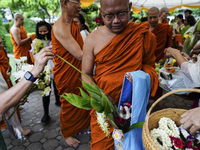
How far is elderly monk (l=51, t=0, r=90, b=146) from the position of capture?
6.23 ft

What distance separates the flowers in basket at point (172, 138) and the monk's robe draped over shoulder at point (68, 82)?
4.57ft

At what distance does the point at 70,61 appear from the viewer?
2145 mm

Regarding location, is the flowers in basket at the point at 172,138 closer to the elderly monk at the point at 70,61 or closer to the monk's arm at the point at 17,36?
the elderly monk at the point at 70,61

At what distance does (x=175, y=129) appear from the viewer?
1.08m

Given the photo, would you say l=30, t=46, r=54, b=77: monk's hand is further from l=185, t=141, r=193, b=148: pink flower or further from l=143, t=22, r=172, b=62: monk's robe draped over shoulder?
l=143, t=22, r=172, b=62: monk's robe draped over shoulder

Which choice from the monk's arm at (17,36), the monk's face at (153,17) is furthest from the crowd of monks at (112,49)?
the monk's arm at (17,36)

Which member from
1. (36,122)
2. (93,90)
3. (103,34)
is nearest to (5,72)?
(36,122)

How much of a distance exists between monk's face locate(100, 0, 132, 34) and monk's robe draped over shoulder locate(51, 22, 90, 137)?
2.95 ft

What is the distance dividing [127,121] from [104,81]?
1.46ft

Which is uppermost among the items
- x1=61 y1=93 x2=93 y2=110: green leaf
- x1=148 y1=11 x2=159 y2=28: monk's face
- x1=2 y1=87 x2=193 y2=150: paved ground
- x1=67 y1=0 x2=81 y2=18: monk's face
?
x1=67 y1=0 x2=81 y2=18: monk's face

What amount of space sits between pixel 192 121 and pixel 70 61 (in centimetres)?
171

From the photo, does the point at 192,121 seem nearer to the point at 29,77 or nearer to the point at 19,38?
the point at 29,77

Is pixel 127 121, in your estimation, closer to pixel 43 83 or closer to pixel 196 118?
pixel 196 118

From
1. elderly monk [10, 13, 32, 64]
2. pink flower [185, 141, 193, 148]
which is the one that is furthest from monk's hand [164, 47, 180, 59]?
elderly monk [10, 13, 32, 64]
